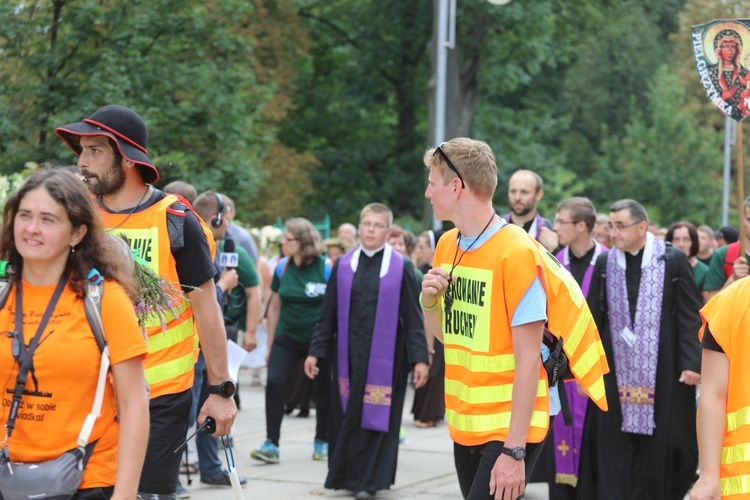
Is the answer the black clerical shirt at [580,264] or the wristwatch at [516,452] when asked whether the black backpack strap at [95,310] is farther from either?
the black clerical shirt at [580,264]

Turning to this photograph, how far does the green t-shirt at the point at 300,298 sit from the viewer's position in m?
10.5

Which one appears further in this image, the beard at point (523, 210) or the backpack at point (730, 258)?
the backpack at point (730, 258)

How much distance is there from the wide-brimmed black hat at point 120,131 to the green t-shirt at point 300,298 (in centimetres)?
557

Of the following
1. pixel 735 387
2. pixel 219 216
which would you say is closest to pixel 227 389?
pixel 735 387

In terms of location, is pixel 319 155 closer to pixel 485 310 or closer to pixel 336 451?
pixel 336 451

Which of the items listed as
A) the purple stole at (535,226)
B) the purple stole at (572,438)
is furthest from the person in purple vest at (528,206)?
the purple stole at (572,438)

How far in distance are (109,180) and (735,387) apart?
254 cm

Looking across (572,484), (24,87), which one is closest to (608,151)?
(24,87)

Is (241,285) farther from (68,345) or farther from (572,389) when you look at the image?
(68,345)

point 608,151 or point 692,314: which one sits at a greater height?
point 608,151

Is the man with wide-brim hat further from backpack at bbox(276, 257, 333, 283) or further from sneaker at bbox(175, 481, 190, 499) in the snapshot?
backpack at bbox(276, 257, 333, 283)

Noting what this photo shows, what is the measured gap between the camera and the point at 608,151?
145 feet

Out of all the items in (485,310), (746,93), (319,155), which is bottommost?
(485,310)

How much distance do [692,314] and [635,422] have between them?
78 centimetres
